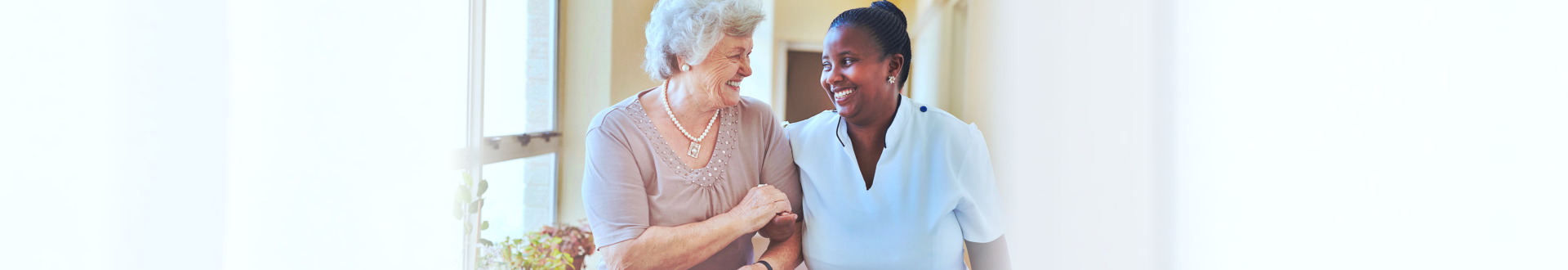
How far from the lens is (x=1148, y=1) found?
40.3 inches

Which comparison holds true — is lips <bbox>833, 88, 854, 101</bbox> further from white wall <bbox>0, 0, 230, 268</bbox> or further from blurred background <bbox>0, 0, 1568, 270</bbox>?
white wall <bbox>0, 0, 230, 268</bbox>

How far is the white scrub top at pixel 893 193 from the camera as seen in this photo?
97 centimetres

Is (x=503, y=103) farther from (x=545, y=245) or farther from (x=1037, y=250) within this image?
(x=1037, y=250)

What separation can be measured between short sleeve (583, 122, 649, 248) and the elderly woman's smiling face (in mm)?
147

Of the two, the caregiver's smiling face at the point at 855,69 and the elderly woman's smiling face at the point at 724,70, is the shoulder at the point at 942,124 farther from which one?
the elderly woman's smiling face at the point at 724,70

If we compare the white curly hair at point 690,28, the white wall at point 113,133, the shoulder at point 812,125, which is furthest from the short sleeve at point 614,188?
the white wall at point 113,133

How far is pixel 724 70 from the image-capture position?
91cm

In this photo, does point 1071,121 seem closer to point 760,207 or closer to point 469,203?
point 760,207

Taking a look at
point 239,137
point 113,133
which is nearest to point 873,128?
point 239,137

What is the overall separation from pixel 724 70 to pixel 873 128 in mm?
243

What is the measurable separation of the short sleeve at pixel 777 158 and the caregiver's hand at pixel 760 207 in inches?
0.5

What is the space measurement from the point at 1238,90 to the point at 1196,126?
0.28 feet

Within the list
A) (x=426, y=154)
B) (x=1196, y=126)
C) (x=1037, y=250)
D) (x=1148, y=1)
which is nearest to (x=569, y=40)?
(x=426, y=154)

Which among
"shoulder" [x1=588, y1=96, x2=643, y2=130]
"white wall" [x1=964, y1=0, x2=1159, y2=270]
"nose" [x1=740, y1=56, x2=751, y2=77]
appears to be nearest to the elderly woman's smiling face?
"nose" [x1=740, y1=56, x2=751, y2=77]
